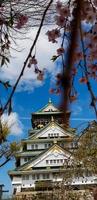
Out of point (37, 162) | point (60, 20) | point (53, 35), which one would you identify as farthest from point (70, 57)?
point (37, 162)

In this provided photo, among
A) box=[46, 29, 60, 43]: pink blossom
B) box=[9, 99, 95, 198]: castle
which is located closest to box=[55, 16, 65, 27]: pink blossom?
box=[46, 29, 60, 43]: pink blossom

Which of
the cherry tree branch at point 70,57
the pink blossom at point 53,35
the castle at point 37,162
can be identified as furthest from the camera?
the castle at point 37,162

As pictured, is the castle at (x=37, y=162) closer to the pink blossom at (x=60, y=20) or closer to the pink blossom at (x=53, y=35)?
the pink blossom at (x=53, y=35)

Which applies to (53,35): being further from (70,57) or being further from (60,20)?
(70,57)

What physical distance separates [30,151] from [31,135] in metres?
2.61

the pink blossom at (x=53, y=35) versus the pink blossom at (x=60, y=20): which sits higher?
the pink blossom at (x=53, y=35)

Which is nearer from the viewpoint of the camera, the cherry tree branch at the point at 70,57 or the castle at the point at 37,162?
the cherry tree branch at the point at 70,57

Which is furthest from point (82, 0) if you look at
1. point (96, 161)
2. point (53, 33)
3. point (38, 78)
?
point (96, 161)

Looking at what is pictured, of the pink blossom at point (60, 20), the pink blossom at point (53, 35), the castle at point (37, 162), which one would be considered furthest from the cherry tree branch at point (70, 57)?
the castle at point (37, 162)

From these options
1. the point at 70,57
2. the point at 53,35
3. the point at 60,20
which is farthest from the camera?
the point at 53,35

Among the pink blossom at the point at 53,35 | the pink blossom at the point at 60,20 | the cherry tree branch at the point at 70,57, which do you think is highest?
the pink blossom at the point at 53,35

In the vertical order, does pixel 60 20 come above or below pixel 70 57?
above

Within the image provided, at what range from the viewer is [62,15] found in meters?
2.05

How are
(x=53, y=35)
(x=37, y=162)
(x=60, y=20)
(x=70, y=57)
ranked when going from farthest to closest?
(x=37, y=162)
(x=53, y=35)
(x=60, y=20)
(x=70, y=57)
